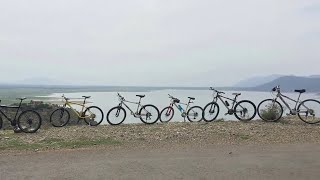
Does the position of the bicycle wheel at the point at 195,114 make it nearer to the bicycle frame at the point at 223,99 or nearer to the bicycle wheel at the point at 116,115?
the bicycle frame at the point at 223,99

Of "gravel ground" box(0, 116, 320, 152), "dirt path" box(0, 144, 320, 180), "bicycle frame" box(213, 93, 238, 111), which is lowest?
"dirt path" box(0, 144, 320, 180)

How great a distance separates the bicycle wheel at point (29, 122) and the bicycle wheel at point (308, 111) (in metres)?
8.18

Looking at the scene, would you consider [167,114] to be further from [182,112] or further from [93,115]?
[93,115]

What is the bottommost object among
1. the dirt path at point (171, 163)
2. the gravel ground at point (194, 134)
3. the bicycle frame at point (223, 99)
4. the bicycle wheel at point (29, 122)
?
the dirt path at point (171, 163)

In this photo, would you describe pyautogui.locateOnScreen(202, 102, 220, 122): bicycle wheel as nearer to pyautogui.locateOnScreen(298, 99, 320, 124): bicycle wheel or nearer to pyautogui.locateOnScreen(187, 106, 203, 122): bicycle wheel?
pyautogui.locateOnScreen(187, 106, 203, 122): bicycle wheel

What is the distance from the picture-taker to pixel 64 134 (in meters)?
10.3

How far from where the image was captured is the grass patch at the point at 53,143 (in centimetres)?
878

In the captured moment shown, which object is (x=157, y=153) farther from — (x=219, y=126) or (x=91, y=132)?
(x=219, y=126)

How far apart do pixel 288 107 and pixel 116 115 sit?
226 inches

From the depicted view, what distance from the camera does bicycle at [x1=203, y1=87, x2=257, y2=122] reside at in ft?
43.6

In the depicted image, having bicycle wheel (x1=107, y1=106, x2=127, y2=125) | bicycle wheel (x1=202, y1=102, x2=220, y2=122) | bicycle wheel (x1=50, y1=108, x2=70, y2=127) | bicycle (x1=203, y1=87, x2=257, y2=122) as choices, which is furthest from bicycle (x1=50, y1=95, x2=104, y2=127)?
bicycle (x1=203, y1=87, x2=257, y2=122)

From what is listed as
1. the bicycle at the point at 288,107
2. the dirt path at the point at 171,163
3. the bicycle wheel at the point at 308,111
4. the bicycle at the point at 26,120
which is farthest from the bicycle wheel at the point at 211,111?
the bicycle at the point at 26,120

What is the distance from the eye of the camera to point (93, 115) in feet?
42.9

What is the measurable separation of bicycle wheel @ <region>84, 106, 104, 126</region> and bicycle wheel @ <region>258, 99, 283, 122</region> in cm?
541
